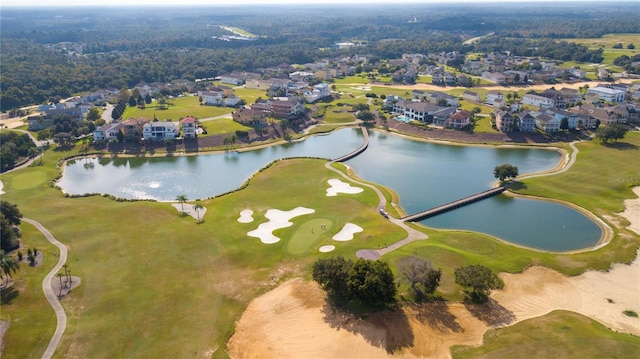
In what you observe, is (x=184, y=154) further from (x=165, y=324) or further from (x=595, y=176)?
(x=595, y=176)

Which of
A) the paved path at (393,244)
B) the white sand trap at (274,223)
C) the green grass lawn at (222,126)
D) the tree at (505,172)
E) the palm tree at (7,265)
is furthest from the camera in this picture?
the green grass lawn at (222,126)

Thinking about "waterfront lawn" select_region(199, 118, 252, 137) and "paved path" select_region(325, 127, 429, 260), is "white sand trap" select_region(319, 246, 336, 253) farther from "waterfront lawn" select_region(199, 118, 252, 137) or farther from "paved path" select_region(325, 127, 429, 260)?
"waterfront lawn" select_region(199, 118, 252, 137)

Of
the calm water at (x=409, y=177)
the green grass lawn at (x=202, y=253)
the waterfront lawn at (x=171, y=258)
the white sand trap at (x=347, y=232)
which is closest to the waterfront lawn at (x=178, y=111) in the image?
the calm water at (x=409, y=177)

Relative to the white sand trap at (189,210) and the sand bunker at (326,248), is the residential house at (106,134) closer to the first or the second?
the white sand trap at (189,210)

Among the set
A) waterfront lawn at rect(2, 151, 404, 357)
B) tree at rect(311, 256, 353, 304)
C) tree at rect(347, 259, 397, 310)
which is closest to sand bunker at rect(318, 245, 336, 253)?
waterfront lawn at rect(2, 151, 404, 357)

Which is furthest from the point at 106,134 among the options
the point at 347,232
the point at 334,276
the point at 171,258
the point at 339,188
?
the point at 334,276
